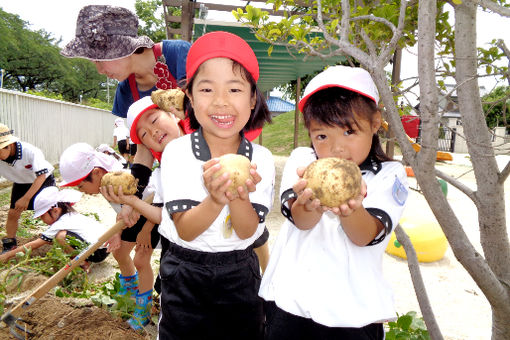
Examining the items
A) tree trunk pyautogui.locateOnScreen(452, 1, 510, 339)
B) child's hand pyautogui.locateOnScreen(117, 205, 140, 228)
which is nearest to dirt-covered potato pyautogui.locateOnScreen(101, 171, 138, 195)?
child's hand pyautogui.locateOnScreen(117, 205, 140, 228)

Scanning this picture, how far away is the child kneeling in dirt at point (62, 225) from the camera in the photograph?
4020 mm

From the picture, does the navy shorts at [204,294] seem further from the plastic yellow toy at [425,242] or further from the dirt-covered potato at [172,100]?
the plastic yellow toy at [425,242]

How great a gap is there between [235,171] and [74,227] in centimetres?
360

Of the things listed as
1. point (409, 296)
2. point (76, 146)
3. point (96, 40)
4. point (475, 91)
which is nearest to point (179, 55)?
point (96, 40)

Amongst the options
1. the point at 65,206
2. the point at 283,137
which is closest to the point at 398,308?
the point at 65,206

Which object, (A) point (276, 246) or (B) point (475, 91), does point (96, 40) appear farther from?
(B) point (475, 91)

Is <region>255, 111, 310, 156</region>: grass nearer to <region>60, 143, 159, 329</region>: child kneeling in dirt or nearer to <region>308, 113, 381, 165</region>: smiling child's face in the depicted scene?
<region>60, 143, 159, 329</region>: child kneeling in dirt

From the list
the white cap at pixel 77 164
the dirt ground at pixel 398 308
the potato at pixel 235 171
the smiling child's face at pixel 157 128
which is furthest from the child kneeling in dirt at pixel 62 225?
the potato at pixel 235 171

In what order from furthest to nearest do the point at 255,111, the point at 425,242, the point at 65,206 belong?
the point at 425,242 < the point at 65,206 < the point at 255,111

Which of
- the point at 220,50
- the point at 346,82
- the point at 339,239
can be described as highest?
the point at 220,50

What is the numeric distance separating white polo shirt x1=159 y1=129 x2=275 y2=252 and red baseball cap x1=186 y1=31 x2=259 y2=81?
34 centimetres

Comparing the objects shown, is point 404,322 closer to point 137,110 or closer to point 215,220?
point 215,220

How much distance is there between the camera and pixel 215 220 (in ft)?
5.15

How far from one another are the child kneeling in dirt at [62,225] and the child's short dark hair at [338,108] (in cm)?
330
